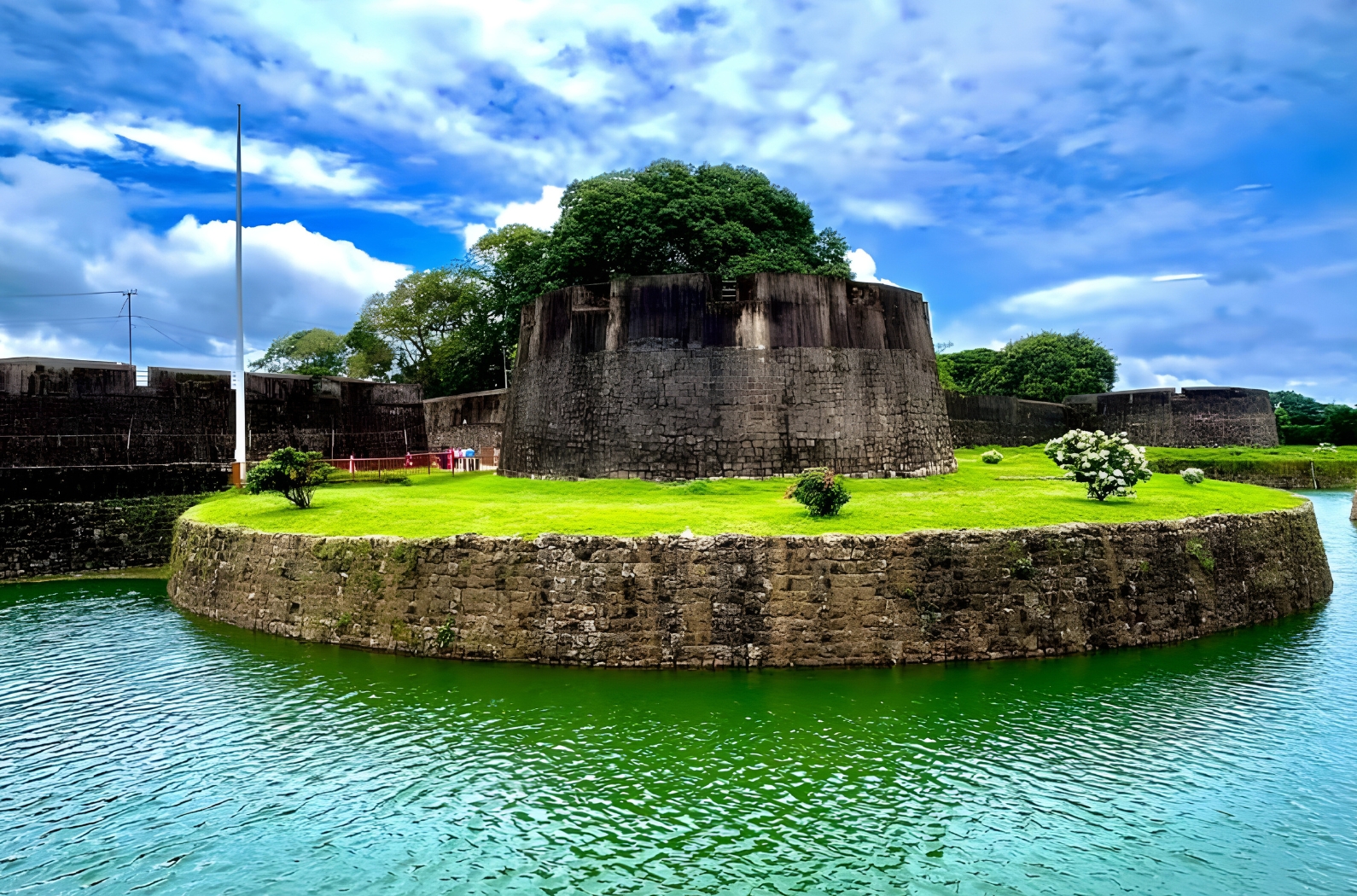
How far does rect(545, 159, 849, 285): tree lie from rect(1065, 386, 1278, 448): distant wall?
23024 millimetres

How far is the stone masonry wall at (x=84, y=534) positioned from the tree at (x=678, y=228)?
608 inches

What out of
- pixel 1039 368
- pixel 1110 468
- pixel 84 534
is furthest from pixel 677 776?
pixel 1039 368

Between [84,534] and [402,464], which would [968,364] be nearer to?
[402,464]

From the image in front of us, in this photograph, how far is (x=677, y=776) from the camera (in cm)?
817

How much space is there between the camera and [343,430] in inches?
1220

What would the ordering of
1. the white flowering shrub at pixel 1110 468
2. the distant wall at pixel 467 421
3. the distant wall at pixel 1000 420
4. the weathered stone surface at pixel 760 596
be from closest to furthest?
the weathered stone surface at pixel 760 596 → the white flowering shrub at pixel 1110 468 → the distant wall at pixel 467 421 → the distant wall at pixel 1000 420

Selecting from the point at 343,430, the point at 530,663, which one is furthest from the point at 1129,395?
the point at 530,663

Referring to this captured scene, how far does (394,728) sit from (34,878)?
11.0 ft

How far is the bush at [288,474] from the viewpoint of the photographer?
15.4m

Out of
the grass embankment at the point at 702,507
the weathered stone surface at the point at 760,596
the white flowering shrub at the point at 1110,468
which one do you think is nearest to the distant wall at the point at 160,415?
the grass embankment at the point at 702,507

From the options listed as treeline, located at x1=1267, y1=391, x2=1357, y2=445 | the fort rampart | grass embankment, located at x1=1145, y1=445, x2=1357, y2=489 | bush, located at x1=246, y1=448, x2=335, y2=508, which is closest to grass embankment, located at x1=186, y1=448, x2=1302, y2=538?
bush, located at x1=246, y1=448, x2=335, y2=508

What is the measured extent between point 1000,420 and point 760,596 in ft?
106

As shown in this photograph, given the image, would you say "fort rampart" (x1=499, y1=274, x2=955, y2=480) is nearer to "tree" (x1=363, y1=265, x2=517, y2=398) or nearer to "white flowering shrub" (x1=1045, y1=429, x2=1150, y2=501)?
"white flowering shrub" (x1=1045, y1=429, x2=1150, y2=501)

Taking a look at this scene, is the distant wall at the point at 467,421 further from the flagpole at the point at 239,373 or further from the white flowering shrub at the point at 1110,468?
the white flowering shrub at the point at 1110,468
